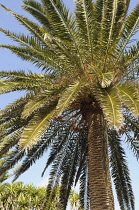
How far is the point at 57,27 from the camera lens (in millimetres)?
8219

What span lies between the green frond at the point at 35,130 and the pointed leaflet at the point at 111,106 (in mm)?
1339

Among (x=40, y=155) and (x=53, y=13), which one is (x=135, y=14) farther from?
(x=40, y=155)

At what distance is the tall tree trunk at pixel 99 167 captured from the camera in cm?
778

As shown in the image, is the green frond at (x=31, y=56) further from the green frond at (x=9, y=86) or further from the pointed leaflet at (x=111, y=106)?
the pointed leaflet at (x=111, y=106)

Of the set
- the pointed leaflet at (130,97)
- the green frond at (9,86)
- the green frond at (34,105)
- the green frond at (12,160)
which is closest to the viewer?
the pointed leaflet at (130,97)

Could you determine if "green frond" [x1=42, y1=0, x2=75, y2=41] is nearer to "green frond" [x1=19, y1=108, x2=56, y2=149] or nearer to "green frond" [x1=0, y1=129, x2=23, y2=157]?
"green frond" [x1=19, y1=108, x2=56, y2=149]

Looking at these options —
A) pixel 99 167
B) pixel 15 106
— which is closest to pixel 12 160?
pixel 15 106

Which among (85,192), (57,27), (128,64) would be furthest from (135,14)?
(85,192)

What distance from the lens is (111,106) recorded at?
6.62 m

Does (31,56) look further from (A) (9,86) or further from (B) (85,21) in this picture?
(B) (85,21)

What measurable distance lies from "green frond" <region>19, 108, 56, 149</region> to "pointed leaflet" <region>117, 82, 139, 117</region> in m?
1.83

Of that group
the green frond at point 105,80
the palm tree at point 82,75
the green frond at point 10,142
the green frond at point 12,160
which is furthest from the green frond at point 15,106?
the green frond at point 105,80

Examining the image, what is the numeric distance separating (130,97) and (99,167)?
2496mm

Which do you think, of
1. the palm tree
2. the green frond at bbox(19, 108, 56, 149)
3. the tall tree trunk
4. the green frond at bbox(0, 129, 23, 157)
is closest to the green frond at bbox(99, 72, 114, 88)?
the palm tree
